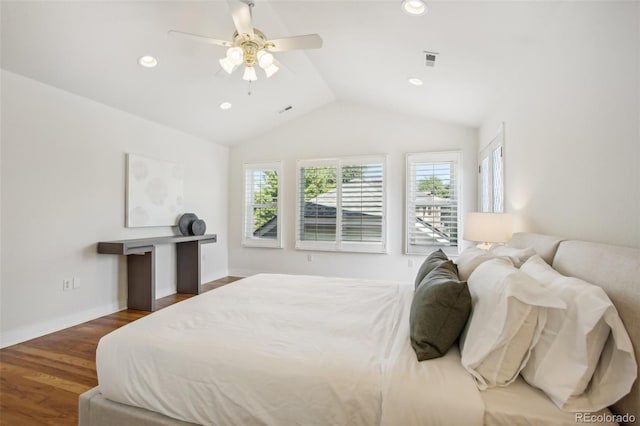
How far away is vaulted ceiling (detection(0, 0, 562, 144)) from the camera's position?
2.39m

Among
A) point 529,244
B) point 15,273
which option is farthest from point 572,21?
point 15,273

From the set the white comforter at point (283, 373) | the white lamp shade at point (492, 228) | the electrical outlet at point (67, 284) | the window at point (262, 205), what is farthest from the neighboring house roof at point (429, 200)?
the electrical outlet at point (67, 284)

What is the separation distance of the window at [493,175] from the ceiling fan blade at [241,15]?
8.78 feet

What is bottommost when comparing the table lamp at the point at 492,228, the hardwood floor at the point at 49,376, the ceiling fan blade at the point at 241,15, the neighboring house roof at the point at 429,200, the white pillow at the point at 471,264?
the hardwood floor at the point at 49,376

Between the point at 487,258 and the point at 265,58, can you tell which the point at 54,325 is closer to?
the point at 265,58

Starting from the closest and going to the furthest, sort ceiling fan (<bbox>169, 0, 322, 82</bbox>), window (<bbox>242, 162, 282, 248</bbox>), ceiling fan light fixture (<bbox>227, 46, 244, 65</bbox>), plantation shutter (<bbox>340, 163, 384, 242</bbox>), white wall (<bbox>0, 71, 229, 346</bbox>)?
ceiling fan (<bbox>169, 0, 322, 82</bbox>)
ceiling fan light fixture (<bbox>227, 46, 244, 65</bbox>)
white wall (<bbox>0, 71, 229, 346</bbox>)
plantation shutter (<bbox>340, 163, 384, 242</bbox>)
window (<bbox>242, 162, 282, 248</bbox>)

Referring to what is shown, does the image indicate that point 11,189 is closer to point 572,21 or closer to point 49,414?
point 49,414

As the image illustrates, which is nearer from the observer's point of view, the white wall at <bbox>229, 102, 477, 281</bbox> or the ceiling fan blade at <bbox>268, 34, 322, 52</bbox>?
the ceiling fan blade at <bbox>268, 34, 322, 52</bbox>

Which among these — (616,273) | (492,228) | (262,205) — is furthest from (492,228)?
(262,205)

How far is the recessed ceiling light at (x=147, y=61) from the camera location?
3184 millimetres

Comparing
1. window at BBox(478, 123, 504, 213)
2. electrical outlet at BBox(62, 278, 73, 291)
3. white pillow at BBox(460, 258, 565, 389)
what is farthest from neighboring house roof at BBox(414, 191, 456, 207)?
electrical outlet at BBox(62, 278, 73, 291)

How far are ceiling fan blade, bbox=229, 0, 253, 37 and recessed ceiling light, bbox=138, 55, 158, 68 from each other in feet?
4.66

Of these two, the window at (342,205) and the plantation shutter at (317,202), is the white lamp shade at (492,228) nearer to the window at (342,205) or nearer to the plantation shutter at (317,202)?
the window at (342,205)

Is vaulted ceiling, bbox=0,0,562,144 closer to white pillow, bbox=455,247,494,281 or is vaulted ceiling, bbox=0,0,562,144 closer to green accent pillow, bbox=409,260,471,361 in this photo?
white pillow, bbox=455,247,494,281
